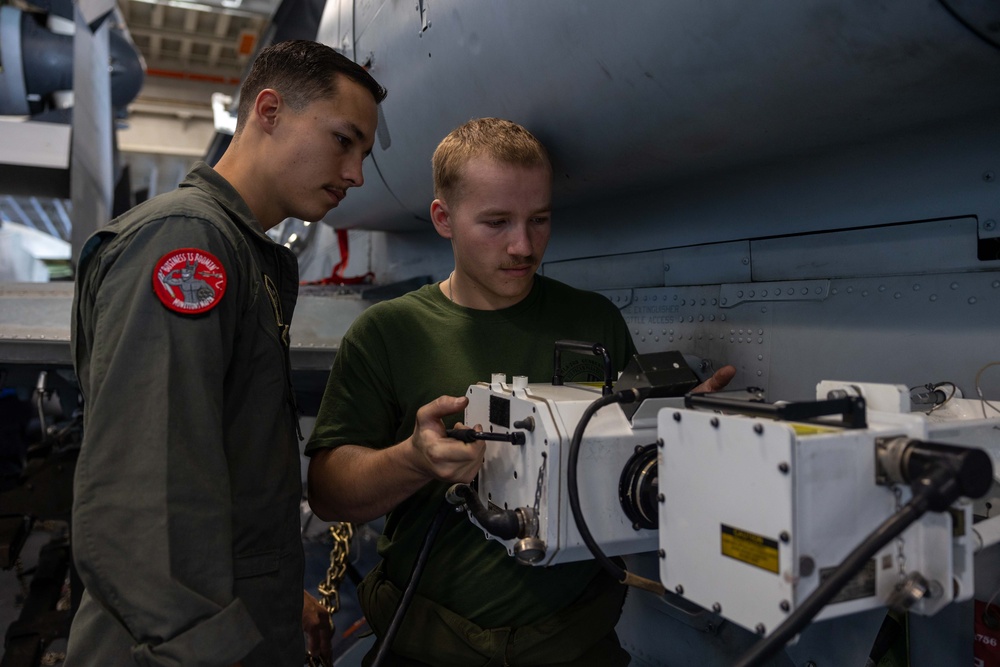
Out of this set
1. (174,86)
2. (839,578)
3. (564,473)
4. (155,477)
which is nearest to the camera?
(839,578)

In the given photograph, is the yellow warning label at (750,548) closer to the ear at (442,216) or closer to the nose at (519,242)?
the nose at (519,242)

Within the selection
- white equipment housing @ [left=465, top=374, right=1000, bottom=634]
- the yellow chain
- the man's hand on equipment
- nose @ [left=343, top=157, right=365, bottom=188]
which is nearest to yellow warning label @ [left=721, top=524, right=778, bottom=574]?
white equipment housing @ [left=465, top=374, right=1000, bottom=634]

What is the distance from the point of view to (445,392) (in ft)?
3.87

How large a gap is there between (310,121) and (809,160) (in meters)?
0.93

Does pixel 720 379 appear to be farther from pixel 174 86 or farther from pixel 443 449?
pixel 174 86

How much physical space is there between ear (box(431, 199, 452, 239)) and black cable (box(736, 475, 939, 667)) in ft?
2.97

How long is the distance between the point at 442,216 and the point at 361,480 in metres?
0.54

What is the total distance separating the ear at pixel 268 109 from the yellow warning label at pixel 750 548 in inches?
35.6

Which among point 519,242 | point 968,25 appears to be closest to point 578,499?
point 519,242

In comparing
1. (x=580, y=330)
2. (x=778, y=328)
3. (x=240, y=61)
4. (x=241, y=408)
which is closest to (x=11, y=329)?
(x=241, y=408)

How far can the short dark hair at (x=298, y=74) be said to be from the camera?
42.1 inches

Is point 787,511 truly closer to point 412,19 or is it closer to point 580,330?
point 580,330

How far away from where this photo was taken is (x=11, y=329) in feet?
7.72

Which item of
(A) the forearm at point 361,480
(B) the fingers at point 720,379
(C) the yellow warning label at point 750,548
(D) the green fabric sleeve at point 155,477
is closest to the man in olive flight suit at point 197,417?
(D) the green fabric sleeve at point 155,477
